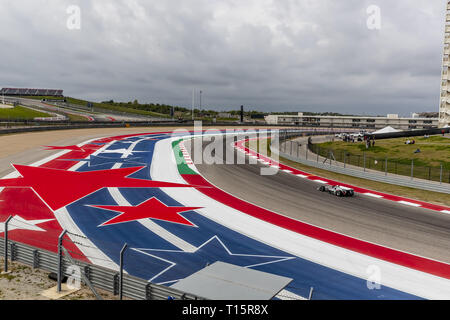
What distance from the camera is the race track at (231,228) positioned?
33.6 ft

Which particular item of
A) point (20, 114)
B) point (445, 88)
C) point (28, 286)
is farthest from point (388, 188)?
point (445, 88)

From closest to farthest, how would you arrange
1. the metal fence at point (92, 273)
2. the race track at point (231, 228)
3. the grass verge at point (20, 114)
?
the metal fence at point (92, 273) → the race track at point (231, 228) → the grass verge at point (20, 114)

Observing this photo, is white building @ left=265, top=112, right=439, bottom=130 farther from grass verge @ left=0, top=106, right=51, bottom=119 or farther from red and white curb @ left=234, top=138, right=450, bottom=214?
red and white curb @ left=234, top=138, right=450, bottom=214

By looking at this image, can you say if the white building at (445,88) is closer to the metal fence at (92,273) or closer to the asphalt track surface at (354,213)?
the asphalt track surface at (354,213)

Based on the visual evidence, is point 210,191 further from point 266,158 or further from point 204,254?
point 266,158

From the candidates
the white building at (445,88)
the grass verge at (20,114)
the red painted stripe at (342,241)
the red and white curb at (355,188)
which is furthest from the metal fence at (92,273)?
the white building at (445,88)

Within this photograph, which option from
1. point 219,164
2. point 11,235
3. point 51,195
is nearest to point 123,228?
point 11,235

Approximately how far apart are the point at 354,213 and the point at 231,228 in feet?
20.9

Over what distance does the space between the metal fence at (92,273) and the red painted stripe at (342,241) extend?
771 cm

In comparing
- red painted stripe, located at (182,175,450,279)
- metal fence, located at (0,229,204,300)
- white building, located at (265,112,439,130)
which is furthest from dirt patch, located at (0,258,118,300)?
white building, located at (265,112,439,130)

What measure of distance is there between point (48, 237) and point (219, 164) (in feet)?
65.9

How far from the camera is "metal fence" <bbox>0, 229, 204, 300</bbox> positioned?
290 inches

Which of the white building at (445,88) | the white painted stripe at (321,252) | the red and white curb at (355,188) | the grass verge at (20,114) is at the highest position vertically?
the white building at (445,88)

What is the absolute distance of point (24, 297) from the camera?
8062mm
